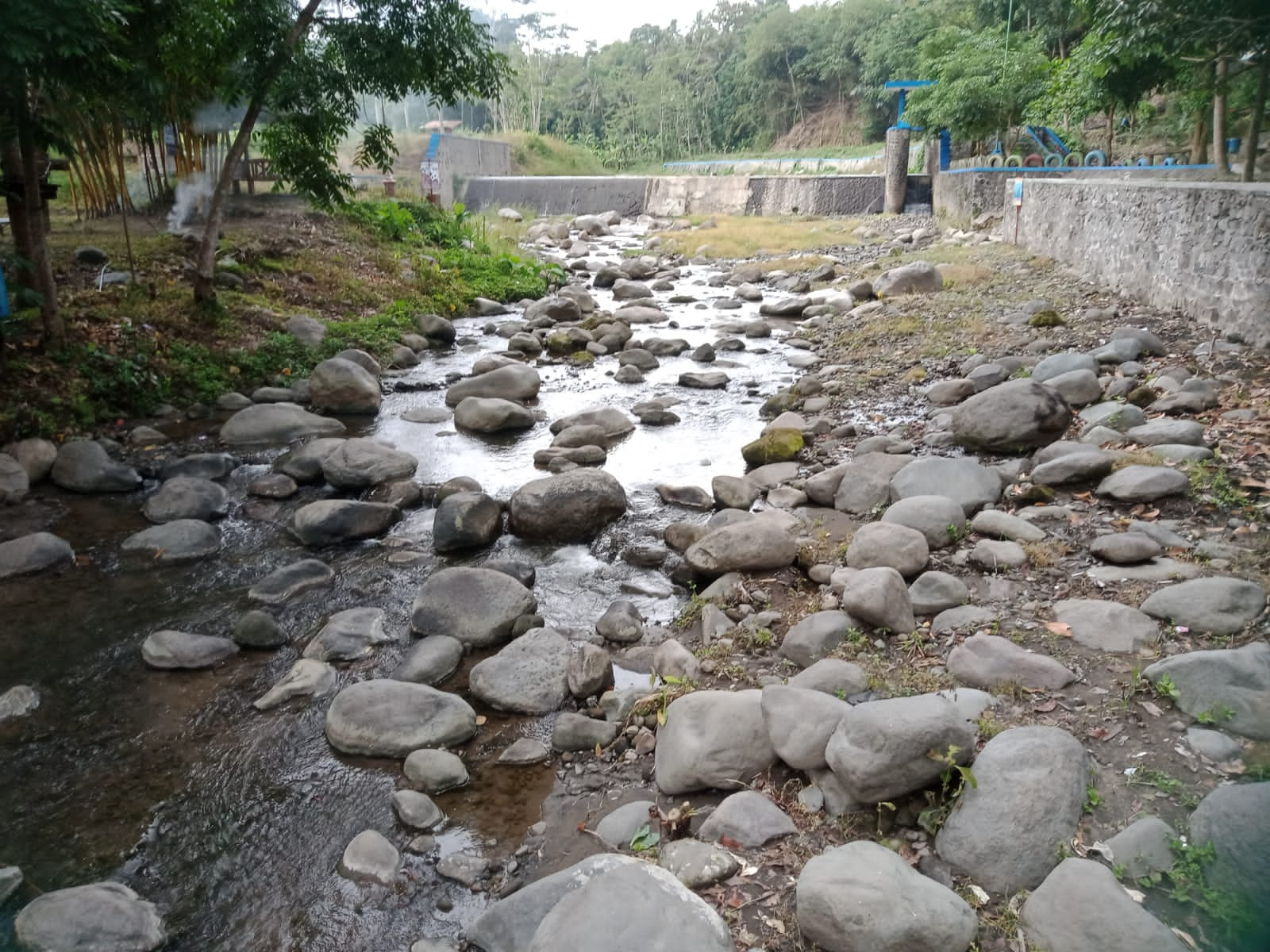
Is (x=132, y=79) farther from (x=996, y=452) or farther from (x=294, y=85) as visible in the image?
(x=996, y=452)

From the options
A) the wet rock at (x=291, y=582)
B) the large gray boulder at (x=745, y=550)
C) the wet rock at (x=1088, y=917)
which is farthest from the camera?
the wet rock at (x=291, y=582)

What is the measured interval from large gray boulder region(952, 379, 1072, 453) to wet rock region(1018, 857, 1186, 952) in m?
4.17

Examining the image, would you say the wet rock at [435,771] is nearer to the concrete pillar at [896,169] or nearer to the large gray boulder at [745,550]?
the large gray boulder at [745,550]

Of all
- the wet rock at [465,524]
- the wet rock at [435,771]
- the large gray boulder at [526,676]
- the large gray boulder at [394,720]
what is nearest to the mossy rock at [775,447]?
the wet rock at [465,524]

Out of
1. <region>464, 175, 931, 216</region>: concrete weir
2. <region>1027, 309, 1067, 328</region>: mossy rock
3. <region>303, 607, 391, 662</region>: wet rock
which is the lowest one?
<region>303, 607, 391, 662</region>: wet rock

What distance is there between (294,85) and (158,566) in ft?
19.8

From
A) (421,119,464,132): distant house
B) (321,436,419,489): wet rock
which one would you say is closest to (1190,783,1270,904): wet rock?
(321,436,419,489): wet rock

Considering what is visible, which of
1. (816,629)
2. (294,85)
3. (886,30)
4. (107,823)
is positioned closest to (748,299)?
(294,85)

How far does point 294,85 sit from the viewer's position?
955 cm

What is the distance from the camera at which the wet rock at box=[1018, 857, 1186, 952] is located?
84.1 inches

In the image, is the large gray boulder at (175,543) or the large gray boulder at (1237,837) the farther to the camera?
the large gray boulder at (175,543)

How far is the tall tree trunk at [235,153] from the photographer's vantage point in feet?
30.6

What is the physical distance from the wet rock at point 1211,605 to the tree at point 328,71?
909 cm

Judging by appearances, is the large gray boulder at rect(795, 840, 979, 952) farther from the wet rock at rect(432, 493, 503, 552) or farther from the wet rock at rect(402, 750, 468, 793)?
the wet rock at rect(432, 493, 503, 552)
